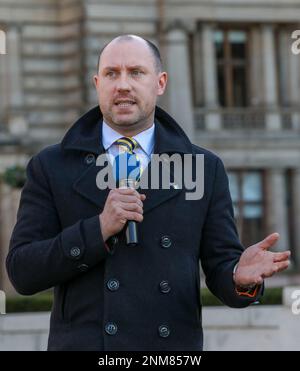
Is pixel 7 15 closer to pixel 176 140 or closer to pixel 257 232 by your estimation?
pixel 257 232

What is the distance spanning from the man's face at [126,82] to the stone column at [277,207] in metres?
25.3

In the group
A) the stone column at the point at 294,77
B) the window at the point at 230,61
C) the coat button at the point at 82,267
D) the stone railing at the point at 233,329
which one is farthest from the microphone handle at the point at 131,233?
the stone column at the point at 294,77

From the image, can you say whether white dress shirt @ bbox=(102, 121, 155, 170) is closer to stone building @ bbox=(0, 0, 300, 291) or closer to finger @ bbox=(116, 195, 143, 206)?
finger @ bbox=(116, 195, 143, 206)

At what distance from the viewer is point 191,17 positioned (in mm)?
29688

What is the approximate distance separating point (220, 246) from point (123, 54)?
856 mm

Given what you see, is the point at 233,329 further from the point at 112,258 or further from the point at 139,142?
the point at 112,258

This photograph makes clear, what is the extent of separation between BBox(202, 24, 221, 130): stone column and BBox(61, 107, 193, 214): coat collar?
24976 mm

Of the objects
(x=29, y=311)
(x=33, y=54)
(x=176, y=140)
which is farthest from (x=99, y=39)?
(x=176, y=140)

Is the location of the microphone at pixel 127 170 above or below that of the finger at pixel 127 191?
above

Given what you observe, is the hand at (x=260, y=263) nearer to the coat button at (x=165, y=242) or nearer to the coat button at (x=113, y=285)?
the coat button at (x=165, y=242)

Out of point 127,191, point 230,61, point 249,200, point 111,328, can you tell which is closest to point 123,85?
point 127,191

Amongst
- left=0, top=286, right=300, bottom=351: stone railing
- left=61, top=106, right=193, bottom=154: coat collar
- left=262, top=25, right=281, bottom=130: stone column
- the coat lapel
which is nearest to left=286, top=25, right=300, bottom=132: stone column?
left=262, top=25, right=281, bottom=130: stone column

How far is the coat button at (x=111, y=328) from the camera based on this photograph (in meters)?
4.57

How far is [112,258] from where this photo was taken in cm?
464
